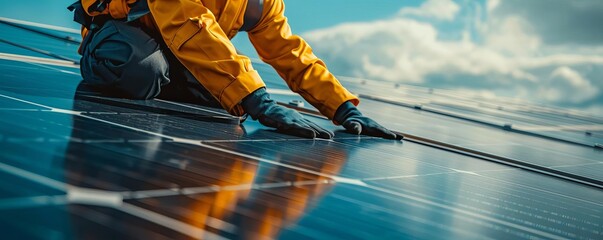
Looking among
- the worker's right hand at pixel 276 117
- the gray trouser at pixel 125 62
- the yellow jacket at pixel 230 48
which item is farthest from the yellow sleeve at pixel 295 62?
the worker's right hand at pixel 276 117

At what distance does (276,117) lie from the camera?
3.23m

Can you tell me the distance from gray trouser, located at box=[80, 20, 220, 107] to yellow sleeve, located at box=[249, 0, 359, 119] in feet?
2.00

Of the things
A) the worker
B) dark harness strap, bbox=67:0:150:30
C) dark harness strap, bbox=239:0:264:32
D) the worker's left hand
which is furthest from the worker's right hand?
dark harness strap, bbox=239:0:264:32

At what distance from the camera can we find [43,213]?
1.20 m

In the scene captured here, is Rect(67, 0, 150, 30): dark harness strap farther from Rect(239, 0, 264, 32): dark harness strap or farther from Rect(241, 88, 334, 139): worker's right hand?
Rect(241, 88, 334, 139): worker's right hand

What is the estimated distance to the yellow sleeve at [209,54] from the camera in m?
3.30

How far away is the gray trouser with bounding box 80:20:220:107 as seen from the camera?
3627mm

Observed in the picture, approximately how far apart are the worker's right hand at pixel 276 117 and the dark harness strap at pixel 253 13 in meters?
0.84

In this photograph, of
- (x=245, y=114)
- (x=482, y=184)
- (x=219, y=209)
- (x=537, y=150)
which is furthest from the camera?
(x=537, y=150)

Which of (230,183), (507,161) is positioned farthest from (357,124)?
(230,183)

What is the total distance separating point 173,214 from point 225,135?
4.74 feet

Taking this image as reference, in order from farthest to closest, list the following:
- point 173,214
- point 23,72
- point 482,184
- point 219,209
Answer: point 23,72 < point 482,184 < point 219,209 < point 173,214

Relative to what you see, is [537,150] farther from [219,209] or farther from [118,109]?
[219,209]

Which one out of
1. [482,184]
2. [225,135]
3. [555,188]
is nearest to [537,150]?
[555,188]
